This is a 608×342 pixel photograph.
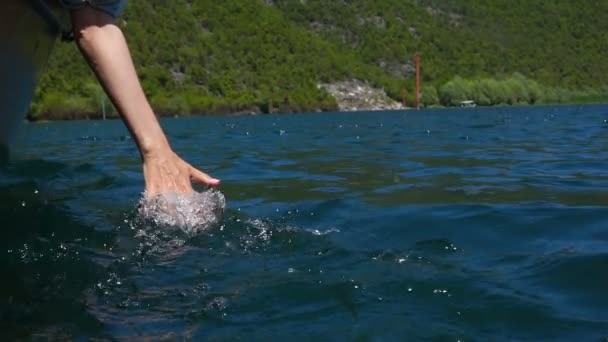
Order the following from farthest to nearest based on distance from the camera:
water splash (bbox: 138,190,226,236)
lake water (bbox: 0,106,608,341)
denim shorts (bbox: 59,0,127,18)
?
water splash (bbox: 138,190,226,236) → denim shorts (bbox: 59,0,127,18) → lake water (bbox: 0,106,608,341)

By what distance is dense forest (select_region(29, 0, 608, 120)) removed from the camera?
3199 inches

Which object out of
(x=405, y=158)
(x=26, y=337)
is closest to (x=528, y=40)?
(x=405, y=158)

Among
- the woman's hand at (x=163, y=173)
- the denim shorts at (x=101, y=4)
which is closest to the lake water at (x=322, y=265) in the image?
the woman's hand at (x=163, y=173)

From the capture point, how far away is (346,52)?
103688mm

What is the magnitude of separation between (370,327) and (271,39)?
324 feet

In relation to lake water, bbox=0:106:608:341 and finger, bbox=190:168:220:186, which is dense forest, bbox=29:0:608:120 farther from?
finger, bbox=190:168:220:186

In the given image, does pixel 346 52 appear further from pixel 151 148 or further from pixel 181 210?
pixel 151 148

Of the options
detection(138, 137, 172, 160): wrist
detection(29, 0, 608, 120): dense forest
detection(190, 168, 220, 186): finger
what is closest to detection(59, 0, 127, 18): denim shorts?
detection(138, 137, 172, 160): wrist

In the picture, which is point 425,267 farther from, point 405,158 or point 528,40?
point 528,40

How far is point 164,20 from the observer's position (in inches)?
3578

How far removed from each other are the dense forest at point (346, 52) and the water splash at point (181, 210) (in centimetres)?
6172

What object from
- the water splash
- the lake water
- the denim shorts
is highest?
the denim shorts

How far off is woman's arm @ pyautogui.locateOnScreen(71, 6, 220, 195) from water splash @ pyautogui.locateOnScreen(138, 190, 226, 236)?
0.06m

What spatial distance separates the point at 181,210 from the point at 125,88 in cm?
58
